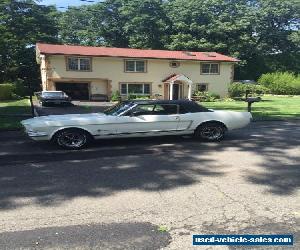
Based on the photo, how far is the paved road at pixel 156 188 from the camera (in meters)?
4.64

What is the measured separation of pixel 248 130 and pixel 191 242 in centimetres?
904

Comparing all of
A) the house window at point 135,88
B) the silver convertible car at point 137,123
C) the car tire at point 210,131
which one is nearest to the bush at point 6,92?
the house window at point 135,88

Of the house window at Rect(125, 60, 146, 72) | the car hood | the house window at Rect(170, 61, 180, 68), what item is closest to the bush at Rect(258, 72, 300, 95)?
the house window at Rect(170, 61, 180, 68)

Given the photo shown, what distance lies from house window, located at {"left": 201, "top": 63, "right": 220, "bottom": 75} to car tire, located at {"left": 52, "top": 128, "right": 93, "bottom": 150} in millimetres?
29478

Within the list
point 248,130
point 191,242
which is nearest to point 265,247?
point 191,242

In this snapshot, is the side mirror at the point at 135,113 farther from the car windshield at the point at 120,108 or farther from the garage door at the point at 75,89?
the garage door at the point at 75,89

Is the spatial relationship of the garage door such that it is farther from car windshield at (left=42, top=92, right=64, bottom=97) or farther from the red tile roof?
car windshield at (left=42, top=92, right=64, bottom=97)

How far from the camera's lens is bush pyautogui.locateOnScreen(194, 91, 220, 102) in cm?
3428

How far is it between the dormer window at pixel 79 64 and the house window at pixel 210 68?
1191 centimetres

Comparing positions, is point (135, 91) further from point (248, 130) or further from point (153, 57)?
point (248, 130)

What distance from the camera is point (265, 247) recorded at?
4031mm

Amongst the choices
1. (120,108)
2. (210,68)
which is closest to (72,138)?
(120,108)

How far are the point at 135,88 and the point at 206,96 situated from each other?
23.6 feet

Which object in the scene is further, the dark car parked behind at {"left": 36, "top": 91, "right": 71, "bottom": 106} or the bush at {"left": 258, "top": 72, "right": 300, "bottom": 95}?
the bush at {"left": 258, "top": 72, "right": 300, "bottom": 95}
